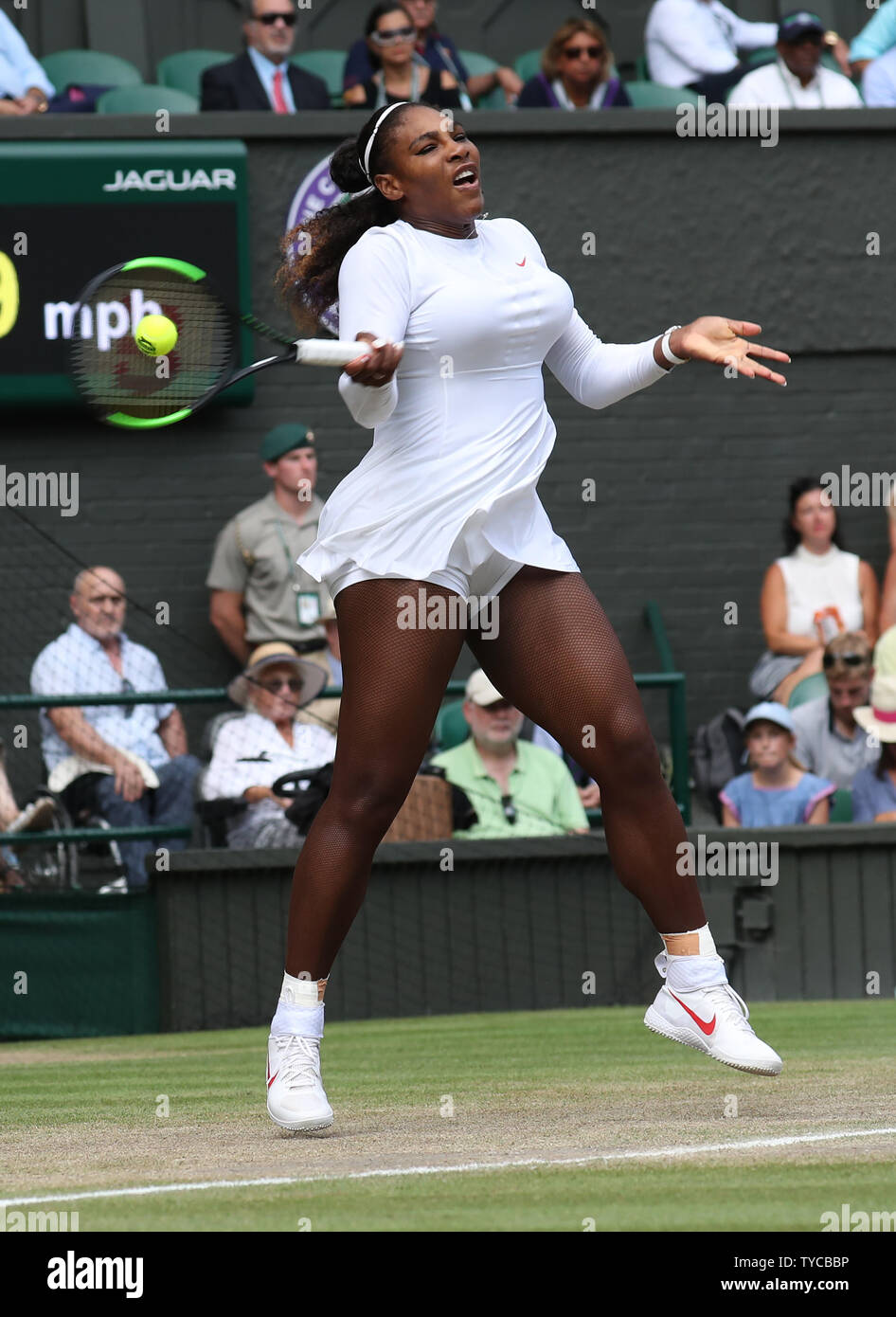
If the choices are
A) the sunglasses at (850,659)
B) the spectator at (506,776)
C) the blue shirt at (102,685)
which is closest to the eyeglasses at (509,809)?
the spectator at (506,776)

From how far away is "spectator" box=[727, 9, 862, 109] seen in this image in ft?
37.5

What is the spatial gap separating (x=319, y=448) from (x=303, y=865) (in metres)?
6.94

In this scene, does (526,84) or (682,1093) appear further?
(526,84)

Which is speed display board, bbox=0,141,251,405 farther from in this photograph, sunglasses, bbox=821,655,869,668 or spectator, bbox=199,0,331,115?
sunglasses, bbox=821,655,869,668

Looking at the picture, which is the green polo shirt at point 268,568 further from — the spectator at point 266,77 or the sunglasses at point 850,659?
the sunglasses at point 850,659

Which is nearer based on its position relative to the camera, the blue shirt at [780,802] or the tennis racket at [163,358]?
the tennis racket at [163,358]

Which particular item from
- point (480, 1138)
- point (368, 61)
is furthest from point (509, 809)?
point (480, 1138)

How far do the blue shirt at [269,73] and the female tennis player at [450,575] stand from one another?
262 inches

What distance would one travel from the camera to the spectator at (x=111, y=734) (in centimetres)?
877

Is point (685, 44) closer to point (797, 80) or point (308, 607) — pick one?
point (797, 80)

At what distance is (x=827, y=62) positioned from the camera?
12602 millimetres
